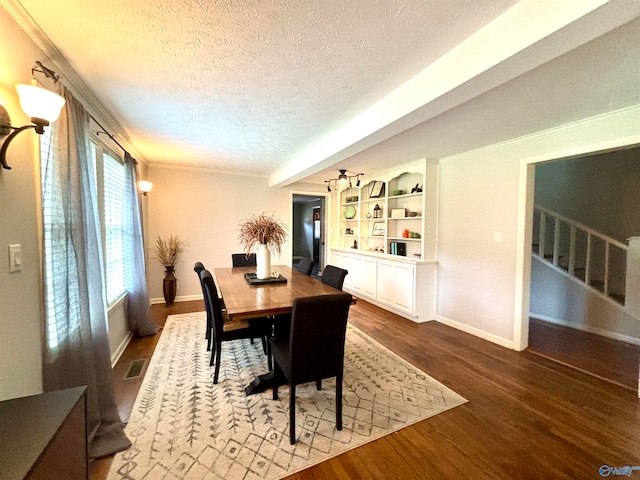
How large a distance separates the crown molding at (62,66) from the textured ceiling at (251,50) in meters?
0.03

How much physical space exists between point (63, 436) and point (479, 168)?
420 cm

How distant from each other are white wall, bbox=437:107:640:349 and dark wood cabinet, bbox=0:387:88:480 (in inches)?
148

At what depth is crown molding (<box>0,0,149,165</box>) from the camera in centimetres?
133

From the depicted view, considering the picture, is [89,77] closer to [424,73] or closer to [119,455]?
[424,73]

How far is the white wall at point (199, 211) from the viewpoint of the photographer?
4785mm

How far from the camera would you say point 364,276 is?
16.9 ft

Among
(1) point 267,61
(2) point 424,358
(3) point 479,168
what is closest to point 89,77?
(1) point 267,61

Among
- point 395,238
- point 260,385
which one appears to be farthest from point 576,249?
point 260,385

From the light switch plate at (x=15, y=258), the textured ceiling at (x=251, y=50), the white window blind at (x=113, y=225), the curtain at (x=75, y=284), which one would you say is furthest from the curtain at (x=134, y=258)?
the light switch plate at (x=15, y=258)

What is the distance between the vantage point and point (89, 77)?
1958 millimetres

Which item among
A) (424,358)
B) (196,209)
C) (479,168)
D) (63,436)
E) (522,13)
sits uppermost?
(522,13)

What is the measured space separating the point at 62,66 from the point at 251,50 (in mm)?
1297

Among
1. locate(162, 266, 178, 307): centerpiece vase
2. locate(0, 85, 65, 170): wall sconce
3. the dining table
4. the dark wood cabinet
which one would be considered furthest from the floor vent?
locate(0, 85, 65, 170): wall sconce

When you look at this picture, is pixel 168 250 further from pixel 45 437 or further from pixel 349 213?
pixel 45 437
